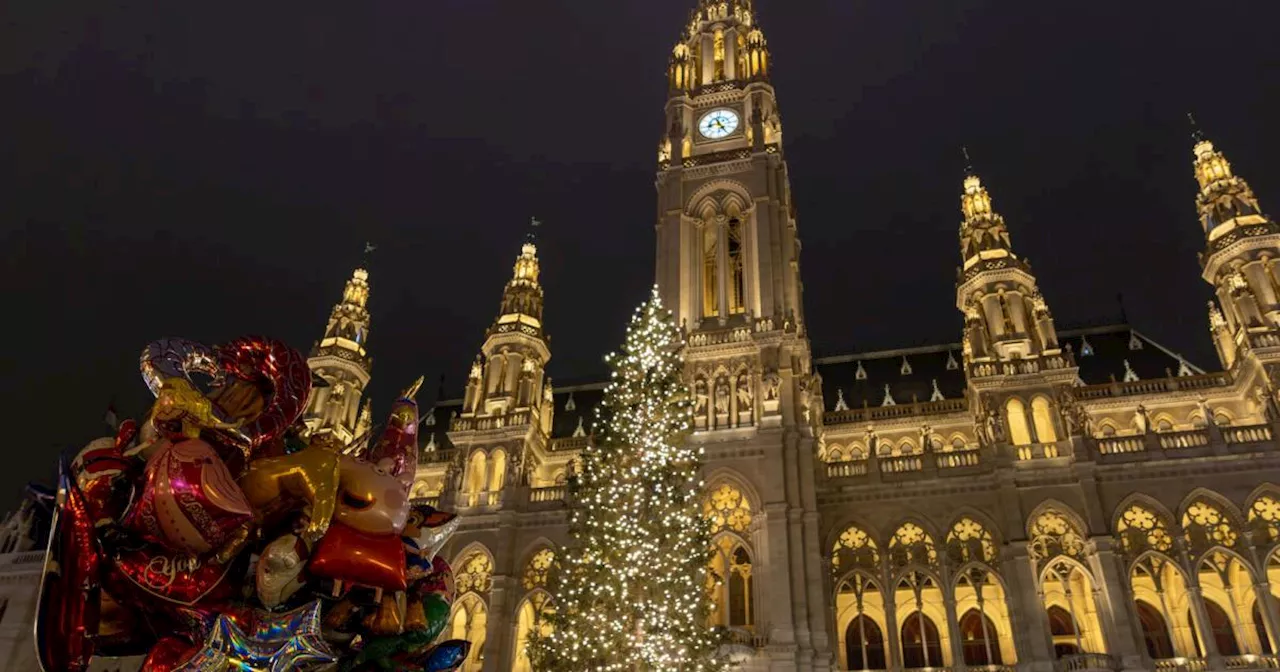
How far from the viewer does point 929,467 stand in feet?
94.7

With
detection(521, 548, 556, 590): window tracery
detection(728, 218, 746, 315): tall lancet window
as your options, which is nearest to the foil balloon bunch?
detection(521, 548, 556, 590): window tracery

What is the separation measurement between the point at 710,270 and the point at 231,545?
1152 inches

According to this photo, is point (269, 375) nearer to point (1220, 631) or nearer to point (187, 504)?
point (187, 504)

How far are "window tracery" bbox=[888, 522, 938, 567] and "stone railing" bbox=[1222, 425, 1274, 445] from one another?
10.5 metres

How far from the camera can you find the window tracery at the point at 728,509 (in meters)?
27.5

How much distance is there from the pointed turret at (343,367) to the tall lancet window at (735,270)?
1942 cm

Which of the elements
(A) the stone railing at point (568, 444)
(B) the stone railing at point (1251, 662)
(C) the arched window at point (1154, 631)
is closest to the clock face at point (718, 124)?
(A) the stone railing at point (568, 444)

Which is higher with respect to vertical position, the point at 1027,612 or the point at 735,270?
the point at 735,270

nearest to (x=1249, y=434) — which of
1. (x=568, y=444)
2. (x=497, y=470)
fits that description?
(x=568, y=444)

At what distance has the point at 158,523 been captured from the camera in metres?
6.02

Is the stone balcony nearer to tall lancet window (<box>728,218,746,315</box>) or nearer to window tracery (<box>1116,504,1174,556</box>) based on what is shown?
window tracery (<box>1116,504,1174,556</box>)

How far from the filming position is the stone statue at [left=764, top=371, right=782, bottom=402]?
29.2 meters

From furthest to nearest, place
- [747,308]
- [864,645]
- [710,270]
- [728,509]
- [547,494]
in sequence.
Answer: [710,270], [547,494], [747,308], [728,509], [864,645]

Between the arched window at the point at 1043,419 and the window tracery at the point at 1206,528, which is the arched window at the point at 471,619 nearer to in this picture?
the arched window at the point at 1043,419
